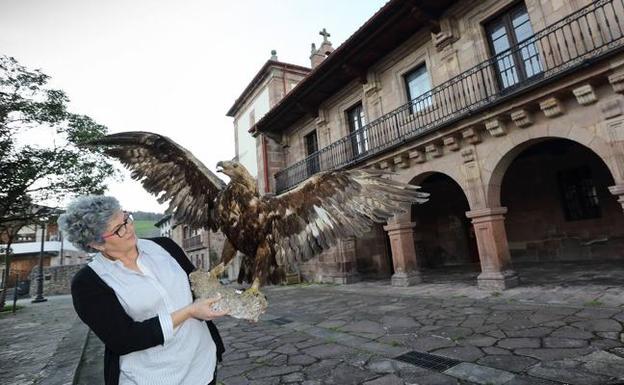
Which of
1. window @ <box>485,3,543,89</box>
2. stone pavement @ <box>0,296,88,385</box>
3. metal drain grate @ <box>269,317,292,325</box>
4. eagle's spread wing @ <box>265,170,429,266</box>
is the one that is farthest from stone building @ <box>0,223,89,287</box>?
eagle's spread wing @ <box>265,170,429,266</box>

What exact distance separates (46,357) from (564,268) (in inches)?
450

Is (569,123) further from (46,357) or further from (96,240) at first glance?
(46,357)

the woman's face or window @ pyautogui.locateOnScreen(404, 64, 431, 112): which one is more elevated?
window @ pyautogui.locateOnScreen(404, 64, 431, 112)

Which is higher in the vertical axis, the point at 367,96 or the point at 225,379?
the point at 367,96

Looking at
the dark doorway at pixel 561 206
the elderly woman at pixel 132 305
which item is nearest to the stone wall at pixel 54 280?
the dark doorway at pixel 561 206

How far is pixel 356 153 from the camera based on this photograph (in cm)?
1127

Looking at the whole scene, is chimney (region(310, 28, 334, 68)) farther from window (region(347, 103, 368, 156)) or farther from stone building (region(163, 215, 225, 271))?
stone building (region(163, 215, 225, 271))

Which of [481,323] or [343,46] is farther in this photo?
[343,46]

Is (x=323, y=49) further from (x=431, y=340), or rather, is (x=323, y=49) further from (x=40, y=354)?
(x=40, y=354)

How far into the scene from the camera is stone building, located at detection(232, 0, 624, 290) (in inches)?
232

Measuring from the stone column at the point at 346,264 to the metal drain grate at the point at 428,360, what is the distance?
7527mm

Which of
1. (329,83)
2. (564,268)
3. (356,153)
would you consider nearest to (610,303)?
(564,268)

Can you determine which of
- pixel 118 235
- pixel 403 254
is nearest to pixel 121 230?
pixel 118 235

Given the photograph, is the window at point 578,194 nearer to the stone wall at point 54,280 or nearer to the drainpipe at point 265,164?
the drainpipe at point 265,164
